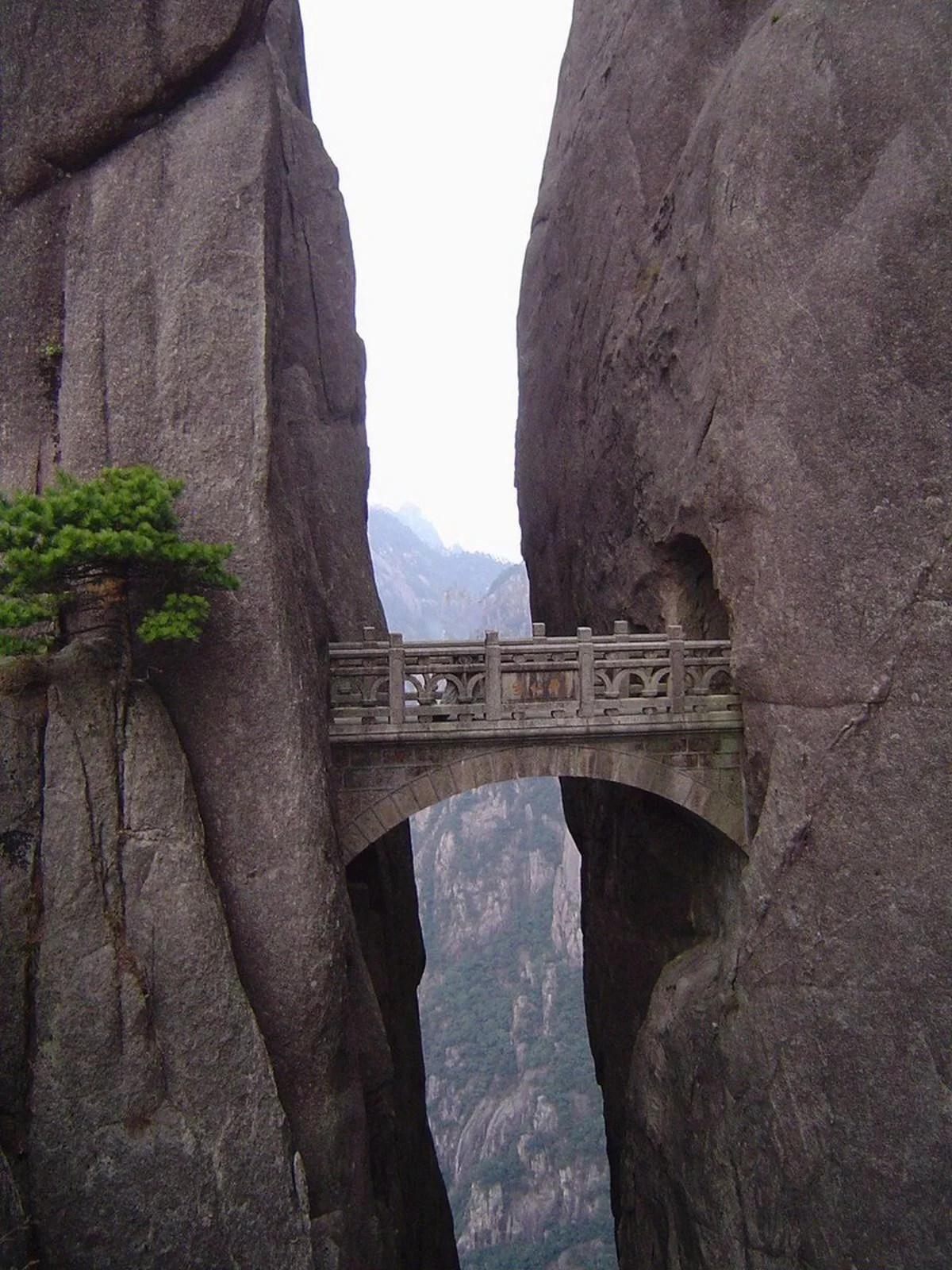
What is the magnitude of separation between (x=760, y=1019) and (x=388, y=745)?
5.61m

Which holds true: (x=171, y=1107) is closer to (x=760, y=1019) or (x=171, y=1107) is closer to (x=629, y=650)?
(x=760, y=1019)

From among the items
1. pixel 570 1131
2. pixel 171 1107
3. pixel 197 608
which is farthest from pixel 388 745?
pixel 570 1131

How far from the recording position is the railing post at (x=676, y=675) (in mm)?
11148

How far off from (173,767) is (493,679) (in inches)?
156

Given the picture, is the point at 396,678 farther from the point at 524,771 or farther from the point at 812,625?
the point at 812,625

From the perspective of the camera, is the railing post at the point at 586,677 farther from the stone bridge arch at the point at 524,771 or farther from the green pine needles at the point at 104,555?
the green pine needles at the point at 104,555

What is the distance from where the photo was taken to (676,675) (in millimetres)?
11188

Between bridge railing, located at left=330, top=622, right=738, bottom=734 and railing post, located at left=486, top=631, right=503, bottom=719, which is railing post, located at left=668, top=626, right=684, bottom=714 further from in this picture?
railing post, located at left=486, top=631, right=503, bottom=719

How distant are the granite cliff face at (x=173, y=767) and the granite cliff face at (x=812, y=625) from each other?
4.57 m

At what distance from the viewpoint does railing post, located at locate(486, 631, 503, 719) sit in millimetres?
10711

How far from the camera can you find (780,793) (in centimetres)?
1029

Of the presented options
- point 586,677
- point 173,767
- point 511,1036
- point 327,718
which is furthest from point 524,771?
point 511,1036

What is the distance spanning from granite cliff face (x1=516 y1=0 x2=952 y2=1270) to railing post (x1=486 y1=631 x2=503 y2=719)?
10.2 feet

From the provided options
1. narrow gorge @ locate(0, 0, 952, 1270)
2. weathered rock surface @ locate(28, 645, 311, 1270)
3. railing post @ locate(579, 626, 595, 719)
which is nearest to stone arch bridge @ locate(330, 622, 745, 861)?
railing post @ locate(579, 626, 595, 719)
